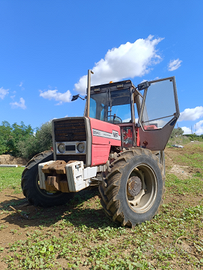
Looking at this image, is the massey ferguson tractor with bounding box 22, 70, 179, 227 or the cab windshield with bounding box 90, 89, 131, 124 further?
the cab windshield with bounding box 90, 89, 131, 124

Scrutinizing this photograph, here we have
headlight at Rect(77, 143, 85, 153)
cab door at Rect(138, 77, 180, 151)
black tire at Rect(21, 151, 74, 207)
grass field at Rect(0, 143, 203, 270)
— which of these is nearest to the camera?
grass field at Rect(0, 143, 203, 270)

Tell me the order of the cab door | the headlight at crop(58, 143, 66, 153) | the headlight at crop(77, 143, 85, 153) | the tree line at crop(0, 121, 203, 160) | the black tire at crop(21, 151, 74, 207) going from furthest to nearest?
the tree line at crop(0, 121, 203, 160) → the cab door → the black tire at crop(21, 151, 74, 207) → the headlight at crop(58, 143, 66, 153) → the headlight at crop(77, 143, 85, 153)

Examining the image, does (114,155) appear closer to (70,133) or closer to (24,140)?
(70,133)

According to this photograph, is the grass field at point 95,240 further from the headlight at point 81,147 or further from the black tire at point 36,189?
the headlight at point 81,147

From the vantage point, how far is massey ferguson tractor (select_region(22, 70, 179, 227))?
10.8ft

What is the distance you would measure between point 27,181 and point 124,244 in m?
2.52

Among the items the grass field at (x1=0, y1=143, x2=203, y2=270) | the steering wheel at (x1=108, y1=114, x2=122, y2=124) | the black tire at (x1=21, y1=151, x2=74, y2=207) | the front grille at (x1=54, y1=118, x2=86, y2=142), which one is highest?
the steering wheel at (x1=108, y1=114, x2=122, y2=124)

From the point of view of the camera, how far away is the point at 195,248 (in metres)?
2.78

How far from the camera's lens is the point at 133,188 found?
12.4ft

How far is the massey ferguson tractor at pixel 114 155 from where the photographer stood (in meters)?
3.30

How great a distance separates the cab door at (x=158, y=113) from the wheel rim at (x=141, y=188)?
4.37ft

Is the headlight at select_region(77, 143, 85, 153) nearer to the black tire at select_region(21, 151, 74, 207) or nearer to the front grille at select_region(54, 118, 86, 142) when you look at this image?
the front grille at select_region(54, 118, 86, 142)

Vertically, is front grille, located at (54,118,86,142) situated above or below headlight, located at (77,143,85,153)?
above

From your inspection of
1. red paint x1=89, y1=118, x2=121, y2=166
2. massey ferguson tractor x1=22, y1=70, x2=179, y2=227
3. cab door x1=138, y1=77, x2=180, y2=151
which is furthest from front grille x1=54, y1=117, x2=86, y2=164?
cab door x1=138, y1=77, x2=180, y2=151
